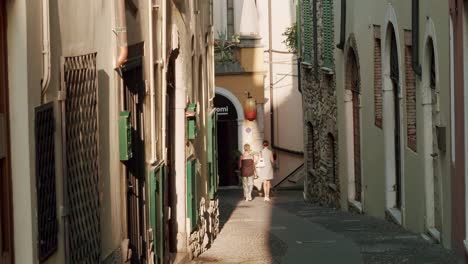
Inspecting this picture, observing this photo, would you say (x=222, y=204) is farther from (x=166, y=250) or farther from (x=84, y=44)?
(x=84, y=44)

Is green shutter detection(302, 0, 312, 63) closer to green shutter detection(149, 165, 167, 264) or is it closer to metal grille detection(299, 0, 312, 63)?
metal grille detection(299, 0, 312, 63)

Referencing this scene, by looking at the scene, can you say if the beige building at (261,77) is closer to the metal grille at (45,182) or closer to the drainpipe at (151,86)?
the drainpipe at (151,86)

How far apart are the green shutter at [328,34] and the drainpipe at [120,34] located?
1479cm

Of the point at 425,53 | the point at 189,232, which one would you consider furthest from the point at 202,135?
the point at 425,53

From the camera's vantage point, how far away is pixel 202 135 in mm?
17281

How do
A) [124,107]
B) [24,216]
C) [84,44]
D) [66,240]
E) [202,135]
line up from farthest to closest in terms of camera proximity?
1. [202,135]
2. [124,107]
3. [84,44]
4. [66,240]
5. [24,216]

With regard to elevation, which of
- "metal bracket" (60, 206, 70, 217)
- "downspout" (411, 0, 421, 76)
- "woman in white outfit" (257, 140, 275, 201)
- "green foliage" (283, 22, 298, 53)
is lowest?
"woman in white outfit" (257, 140, 275, 201)

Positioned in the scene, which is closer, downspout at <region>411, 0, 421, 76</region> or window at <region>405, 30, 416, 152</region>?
downspout at <region>411, 0, 421, 76</region>

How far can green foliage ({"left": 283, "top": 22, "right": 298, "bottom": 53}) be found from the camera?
34500 millimetres

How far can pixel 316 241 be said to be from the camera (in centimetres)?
1625

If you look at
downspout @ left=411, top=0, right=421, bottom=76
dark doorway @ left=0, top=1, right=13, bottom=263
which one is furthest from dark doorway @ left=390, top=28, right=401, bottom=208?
dark doorway @ left=0, top=1, right=13, bottom=263

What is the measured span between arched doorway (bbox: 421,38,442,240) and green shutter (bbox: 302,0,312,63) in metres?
13.3

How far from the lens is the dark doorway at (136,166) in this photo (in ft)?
34.3

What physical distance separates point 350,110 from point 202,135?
19.4ft
